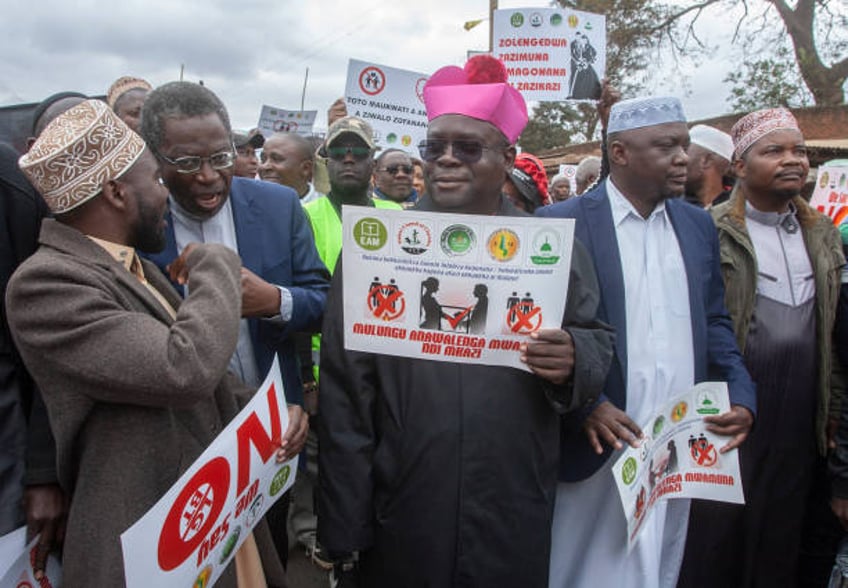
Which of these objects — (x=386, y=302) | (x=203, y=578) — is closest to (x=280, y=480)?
(x=203, y=578)

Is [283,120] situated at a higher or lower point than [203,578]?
higher

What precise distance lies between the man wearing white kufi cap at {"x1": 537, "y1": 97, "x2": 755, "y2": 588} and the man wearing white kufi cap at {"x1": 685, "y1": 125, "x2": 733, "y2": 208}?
1676 mm

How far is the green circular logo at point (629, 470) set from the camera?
6.78 ft

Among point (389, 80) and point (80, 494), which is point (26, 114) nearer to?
point (80, 494)

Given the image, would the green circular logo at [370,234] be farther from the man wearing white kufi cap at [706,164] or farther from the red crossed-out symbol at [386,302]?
the man wearing white kufi cap at [706,164]

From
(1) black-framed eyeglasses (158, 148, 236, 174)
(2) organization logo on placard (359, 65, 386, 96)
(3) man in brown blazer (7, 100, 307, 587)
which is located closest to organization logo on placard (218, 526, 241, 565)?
(3) man in brown blazer (7, 100, 307, 587)

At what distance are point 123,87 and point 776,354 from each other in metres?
3.30

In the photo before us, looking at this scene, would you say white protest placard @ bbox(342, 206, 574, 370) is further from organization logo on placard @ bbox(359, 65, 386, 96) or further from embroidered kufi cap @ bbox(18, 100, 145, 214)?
organization logo on placard @ bbox(359, 65, 386, 96)

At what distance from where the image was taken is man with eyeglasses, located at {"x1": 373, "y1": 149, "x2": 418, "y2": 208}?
5492 mm

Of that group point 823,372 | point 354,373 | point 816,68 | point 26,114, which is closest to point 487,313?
point 354,373

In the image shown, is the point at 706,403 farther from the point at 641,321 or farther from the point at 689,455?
the point at 641,321

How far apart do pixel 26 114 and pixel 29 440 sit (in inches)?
68.3

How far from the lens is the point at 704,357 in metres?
2.46

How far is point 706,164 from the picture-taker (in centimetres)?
418
